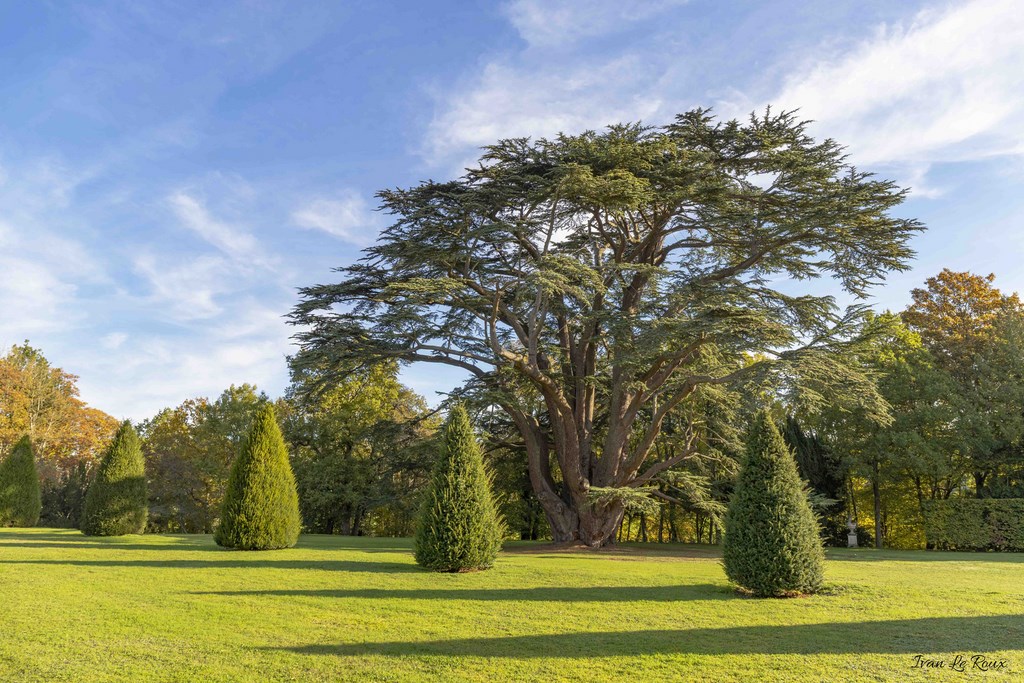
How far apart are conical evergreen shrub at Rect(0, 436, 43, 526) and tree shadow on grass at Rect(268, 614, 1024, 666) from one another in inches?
944

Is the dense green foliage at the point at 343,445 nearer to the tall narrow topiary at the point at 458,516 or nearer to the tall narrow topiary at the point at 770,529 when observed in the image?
the tall narrow topiary at the point at 458,516

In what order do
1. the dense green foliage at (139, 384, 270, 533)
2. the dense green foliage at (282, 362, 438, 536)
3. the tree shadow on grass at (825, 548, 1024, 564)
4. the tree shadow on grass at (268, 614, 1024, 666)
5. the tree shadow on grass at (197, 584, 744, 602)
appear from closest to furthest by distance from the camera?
the tree shadow on grass at (268, 614, 1024, 666), the tree shadow on grass at (197, 584, 744, 602), the tree shadow on grass at (825, 548, 1024, 564), the dense green foliage at (282, 362, 438, 536), the dense green foliage at (139, 384, 270, 533)

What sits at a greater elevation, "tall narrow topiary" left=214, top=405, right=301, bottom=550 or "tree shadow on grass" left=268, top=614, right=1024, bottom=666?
"tall narrow topiary" left=214, top=405, right=301, bottom=550

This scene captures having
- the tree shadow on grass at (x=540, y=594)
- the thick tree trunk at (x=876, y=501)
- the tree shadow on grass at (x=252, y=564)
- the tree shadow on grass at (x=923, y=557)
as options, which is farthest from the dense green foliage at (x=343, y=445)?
the thick tree trunk at (x=876, y=501)

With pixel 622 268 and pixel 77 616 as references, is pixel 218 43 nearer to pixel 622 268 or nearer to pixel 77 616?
pixel 77 616

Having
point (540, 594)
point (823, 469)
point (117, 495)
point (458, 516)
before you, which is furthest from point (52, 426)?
point (823, 469)

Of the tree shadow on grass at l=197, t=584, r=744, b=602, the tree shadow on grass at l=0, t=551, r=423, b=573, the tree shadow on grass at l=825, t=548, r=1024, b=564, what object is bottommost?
the tree shadow on grass at l=825, t=548, r=1024, b=564

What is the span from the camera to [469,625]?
761 centimetres

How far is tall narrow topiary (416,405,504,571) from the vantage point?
41.0 feet

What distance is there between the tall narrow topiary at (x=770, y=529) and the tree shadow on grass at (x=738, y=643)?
1959 millimetres

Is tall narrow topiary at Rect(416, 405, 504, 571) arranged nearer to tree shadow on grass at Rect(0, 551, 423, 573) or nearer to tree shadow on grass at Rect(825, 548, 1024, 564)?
tree shadow on grass at Rect(0, 551, 423, 573)

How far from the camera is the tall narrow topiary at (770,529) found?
9.88 meters

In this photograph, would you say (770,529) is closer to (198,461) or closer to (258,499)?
(258,499)

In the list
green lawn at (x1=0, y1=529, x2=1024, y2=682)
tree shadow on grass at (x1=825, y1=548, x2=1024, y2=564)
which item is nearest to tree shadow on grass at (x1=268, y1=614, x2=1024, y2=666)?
green lawn at (x1=0, y1=529, x2=1024, y2=682)
